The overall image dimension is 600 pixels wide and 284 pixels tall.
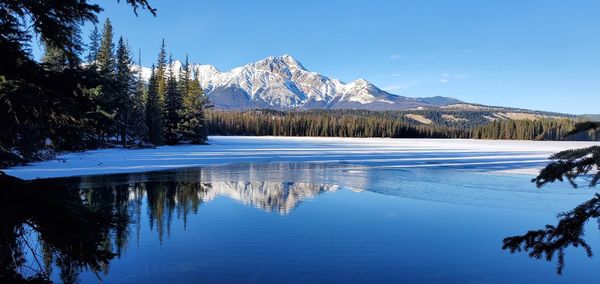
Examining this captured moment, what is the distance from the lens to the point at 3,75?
3977 mm

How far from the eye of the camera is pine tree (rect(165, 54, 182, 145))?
61.4 meters

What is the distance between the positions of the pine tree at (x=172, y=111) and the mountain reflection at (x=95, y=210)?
3722cm

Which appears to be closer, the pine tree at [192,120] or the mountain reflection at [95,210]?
the mountain reflection at [95,210]

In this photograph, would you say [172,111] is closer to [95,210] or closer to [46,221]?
[95,210]

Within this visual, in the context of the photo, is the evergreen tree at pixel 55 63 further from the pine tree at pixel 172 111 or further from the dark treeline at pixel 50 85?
the pine tree at pixel 172 111

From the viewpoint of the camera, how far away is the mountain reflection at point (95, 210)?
12.2ft

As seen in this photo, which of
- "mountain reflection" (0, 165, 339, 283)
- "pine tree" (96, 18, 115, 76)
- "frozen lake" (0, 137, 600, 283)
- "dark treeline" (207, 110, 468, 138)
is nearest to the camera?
"mountain reflection" (0, 165, 339, 283)

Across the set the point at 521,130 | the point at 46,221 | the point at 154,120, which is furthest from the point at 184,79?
the point at 521,130

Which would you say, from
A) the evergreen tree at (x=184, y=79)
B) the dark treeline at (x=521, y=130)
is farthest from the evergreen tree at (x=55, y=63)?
the dark treeline at (x=521, y=130)

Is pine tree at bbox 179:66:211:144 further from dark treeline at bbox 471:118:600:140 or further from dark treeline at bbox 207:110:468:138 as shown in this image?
dark treeline at bbox 471:118:600:140

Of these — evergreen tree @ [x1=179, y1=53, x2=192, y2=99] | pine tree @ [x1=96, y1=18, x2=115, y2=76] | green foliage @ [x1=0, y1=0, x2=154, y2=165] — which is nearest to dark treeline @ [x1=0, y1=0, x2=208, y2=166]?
green foliage @ [x1=0, y1=0, x2=154, y2=165]

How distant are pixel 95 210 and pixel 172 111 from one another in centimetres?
6035

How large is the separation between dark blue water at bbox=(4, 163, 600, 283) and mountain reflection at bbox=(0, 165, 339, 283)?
0.06 m

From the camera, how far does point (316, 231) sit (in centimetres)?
1152
